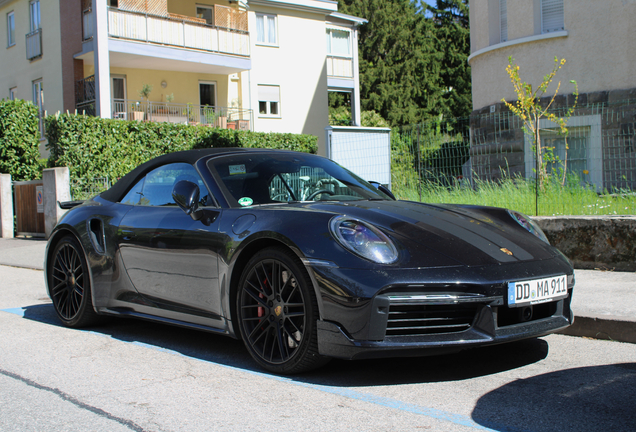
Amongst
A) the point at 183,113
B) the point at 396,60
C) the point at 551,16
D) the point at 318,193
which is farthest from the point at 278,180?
the point at 396,60

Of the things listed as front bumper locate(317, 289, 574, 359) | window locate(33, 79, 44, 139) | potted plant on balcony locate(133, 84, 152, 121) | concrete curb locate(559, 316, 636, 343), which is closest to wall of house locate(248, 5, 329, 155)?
potted plant on balcony locate(133, 84, 152, 121)

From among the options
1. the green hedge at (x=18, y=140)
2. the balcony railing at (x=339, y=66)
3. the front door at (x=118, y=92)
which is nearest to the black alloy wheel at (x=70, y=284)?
the green hedge at (x=18, y=140)

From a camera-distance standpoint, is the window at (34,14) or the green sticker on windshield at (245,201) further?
the window at (34,14)

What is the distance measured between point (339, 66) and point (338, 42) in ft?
5.71

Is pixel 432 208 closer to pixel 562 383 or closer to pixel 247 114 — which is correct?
pixel 562 383

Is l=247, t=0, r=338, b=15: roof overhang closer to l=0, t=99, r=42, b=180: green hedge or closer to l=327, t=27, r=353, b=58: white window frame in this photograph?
l=327, t=27, r=353, b=58: white window frame

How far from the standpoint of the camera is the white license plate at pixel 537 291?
346cm

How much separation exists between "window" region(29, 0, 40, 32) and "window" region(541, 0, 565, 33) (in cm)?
1980

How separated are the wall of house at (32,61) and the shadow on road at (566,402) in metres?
23.2

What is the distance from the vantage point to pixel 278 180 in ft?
15.0

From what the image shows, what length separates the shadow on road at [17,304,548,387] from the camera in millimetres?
3727

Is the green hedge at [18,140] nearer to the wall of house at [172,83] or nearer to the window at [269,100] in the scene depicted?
the wall of house at [172,83]

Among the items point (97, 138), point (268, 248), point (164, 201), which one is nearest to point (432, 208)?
point (268, 248)

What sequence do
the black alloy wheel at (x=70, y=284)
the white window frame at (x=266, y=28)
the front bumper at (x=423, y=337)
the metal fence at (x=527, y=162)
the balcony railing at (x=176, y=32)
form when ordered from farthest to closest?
the white window frame at (x=266, y=28)
the balcony railing at (x=176, y=32)
the metal fence at (x=527, y=162)
the black alloy wheel at (x=70, y=284)
the front bumper at (x=423, y=337)
